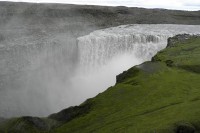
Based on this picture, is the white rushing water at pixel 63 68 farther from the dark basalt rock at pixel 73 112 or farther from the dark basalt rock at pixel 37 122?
the dark basalt rock at pixel 37 122

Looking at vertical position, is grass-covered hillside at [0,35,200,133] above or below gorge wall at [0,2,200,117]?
above

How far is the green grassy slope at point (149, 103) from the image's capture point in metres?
21.4

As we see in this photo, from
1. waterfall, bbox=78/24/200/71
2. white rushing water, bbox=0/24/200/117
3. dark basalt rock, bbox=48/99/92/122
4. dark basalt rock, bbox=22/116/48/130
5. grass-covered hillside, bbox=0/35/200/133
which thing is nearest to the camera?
grass-covered hillside, bbox=0/35/200/133

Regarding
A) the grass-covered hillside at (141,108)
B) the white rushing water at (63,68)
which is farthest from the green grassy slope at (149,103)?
the white rushing water at (63,68)

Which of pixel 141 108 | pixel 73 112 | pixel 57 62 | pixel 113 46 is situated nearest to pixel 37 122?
pixel 73 112

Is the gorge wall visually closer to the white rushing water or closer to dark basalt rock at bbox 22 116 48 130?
the white rushing water

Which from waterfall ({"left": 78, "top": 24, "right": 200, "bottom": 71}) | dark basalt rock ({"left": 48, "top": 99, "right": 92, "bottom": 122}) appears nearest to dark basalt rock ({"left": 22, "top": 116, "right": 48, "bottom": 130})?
dark basalt rock ({"left": 48, "top": 99, "right": 92, "bottom": 122})

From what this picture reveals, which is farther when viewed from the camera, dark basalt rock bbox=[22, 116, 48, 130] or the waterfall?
the waterfall

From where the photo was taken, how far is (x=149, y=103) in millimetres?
25578

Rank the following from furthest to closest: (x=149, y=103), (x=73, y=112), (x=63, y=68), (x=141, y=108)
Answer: (x=63, y=68)
(x=73, y=112)
(x=149, y=103)
(x=141, y=108)

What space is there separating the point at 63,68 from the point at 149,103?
1422 inches

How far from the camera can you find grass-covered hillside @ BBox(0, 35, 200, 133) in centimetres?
2141

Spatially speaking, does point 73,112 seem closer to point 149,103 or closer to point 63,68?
point 149,103

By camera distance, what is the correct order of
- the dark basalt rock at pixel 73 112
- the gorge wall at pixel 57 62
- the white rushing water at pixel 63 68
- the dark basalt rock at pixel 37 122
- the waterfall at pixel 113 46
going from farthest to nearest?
the waterfall at pixel 113 46, the gorge wall at pixel 57 62, the white rushing water at pixel 63 68, the dark basalt rock at pixel 73 112, the dark basalt rock at pixel 37 122
